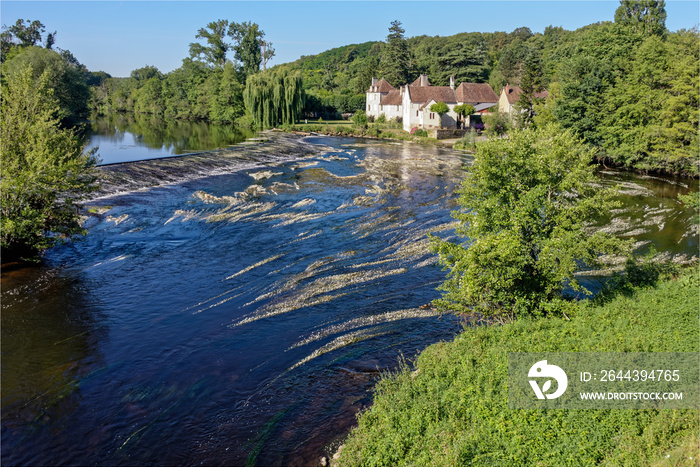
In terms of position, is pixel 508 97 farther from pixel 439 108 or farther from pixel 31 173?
pixel 31 173

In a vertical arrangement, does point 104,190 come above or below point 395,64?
below

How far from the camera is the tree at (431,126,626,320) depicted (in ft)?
45.5

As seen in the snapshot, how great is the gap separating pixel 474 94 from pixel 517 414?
74.4 metres

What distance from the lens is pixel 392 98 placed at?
85188 millimetres

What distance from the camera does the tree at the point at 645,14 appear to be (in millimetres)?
64062

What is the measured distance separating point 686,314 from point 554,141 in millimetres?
6970

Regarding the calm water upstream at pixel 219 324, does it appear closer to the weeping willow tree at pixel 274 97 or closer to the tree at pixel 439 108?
the tree at pixel 439 108

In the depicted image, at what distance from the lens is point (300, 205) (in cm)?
3294

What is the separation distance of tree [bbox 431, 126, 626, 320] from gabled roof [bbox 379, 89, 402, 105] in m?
70.8

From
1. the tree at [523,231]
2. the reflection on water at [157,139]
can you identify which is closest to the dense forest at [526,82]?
the reflection on water at [157,139]

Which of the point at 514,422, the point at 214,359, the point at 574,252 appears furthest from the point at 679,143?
the point at 214,359

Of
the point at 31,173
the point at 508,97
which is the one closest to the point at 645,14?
the point at 508,97

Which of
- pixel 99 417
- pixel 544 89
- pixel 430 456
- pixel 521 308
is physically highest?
pixel 544 89

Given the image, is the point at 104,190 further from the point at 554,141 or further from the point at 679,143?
the point at 679,143
